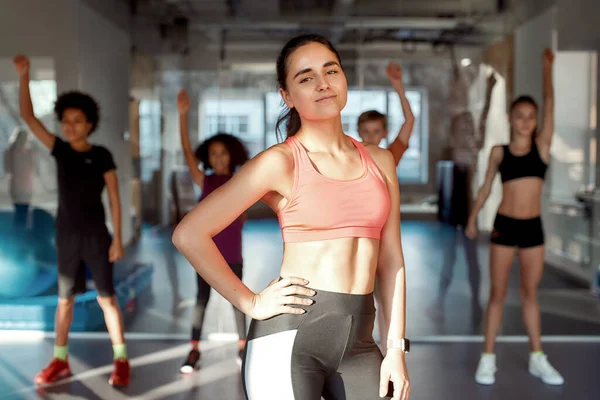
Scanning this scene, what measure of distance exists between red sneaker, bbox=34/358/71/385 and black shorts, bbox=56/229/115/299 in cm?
41

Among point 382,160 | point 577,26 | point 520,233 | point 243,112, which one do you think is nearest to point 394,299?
point 382,160

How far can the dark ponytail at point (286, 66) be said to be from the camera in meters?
1.68

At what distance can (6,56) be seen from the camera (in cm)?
482

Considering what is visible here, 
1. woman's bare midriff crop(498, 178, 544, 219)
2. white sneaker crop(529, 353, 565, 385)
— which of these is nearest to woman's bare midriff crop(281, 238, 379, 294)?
woman's bare midriff crop(498, 178, 544, 219)

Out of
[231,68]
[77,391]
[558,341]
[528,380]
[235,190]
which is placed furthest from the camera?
[231,68]

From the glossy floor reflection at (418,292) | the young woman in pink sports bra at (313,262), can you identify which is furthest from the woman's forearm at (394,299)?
the glossy floor reflection at (418,292)

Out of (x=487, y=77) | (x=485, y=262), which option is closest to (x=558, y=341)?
(x=485, y=262)

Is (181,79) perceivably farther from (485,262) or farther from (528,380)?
(528,380)

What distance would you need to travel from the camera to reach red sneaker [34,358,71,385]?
359 cm

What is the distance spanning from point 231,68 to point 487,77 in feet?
6.16

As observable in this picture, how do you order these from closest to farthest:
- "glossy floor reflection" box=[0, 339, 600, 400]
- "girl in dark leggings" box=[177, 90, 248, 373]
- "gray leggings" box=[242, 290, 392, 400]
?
"gray leggings" box=[242, 290, 392, 400]
"glossy floor reflection" box=[0, 339, 600, 400]
"girl in dark leggings" box=[177, 90, 248, 373]

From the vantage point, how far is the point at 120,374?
11.8 feet

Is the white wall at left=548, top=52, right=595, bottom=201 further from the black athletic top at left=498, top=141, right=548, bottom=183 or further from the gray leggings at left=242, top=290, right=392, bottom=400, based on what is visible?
the gray leggings at left=242, top=290, right=392, bottom=400

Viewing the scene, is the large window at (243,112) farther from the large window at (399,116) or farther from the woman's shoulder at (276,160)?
the woman's shoulder at (276,160)
